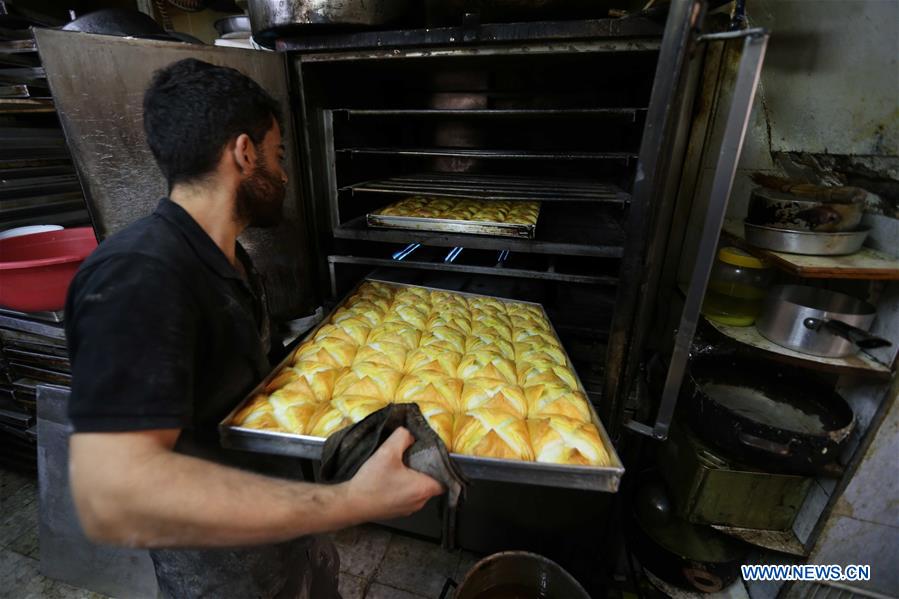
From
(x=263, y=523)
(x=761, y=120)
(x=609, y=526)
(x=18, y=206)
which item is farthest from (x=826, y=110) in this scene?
(x=18, y=206)

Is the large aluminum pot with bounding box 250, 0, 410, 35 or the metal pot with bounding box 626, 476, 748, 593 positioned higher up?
the large aluminum pot with bounding box 250, 0, 410, 35

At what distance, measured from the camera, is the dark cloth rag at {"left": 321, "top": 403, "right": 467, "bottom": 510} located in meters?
1.19

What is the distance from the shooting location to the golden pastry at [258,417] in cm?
140

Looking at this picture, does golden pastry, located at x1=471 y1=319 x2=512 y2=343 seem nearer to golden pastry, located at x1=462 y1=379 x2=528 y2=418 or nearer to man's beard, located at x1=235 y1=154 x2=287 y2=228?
golden pastry, located at x1=462 y1=379 x2=528 y2=418

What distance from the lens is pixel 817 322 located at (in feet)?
6.01

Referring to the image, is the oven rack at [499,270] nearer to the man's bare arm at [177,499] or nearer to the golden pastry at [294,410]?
the golden pastry at [294,410]

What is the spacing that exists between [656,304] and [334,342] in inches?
92.4

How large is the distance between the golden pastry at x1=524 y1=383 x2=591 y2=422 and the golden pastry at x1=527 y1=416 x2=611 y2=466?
5 cm

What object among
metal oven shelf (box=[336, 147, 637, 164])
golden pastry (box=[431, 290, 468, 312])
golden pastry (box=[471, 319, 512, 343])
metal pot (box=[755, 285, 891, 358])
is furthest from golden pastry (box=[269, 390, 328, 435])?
metal pot (box=[755, 285, 891, 358])

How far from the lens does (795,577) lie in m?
2.14

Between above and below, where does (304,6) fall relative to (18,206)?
above

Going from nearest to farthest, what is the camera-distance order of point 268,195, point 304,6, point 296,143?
1. point 268,195
2. point 304,6
3. point 296,143

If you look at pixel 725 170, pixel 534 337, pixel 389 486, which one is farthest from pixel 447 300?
pixel 725 170

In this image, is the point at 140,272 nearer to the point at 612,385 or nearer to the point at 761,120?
the point at 612,385
